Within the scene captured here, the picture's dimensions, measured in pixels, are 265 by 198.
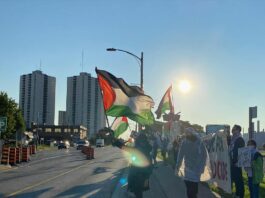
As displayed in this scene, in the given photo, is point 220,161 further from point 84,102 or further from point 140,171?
point 84,102

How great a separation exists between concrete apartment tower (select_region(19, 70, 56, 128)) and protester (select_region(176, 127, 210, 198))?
5844 inches

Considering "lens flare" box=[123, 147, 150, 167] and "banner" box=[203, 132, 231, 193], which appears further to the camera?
"banner" box=[203, 132, 231, 193]

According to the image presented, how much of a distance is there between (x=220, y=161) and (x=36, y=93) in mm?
149237

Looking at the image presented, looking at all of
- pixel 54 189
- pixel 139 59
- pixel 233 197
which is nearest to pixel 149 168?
pixel 233 197

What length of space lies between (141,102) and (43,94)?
151465 mm

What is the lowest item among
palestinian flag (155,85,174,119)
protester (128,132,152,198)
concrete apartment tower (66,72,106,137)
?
protester (128,132,152,198)

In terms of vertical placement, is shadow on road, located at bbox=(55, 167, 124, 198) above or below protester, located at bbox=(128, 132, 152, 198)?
below

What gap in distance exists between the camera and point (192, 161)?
10188mm

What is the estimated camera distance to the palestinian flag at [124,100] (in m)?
14.6

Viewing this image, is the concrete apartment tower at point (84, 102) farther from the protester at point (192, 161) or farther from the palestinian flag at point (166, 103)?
the protester at point (192, 161)

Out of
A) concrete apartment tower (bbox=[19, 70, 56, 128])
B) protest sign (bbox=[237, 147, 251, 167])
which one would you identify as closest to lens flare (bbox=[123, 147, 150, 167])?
protest sign (bbox=[237, 147, 251, 167])

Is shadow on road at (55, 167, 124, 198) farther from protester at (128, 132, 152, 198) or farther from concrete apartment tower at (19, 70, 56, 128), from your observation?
concrete apartment tower at (19, 70, 56, 128)

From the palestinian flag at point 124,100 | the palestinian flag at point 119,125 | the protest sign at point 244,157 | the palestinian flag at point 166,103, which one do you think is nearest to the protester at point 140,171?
the protest sign at point 244,157

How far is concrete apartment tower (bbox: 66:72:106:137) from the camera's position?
157m
